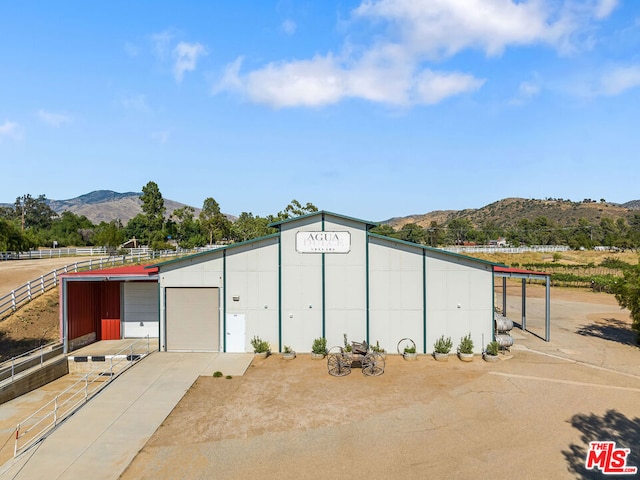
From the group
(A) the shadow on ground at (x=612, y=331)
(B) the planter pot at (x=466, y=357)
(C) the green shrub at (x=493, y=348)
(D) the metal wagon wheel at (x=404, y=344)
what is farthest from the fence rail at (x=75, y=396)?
(A) the shadow on ground at (x=612, y=331)

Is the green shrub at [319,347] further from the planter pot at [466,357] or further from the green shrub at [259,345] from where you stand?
the planter pot at [466,357]

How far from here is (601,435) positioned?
1092 cm

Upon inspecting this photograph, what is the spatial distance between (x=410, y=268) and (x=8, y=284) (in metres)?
30.4

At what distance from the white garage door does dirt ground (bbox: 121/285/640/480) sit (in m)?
3.35

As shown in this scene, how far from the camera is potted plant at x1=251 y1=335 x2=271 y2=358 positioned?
18.8 m

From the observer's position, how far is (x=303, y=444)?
418 inches

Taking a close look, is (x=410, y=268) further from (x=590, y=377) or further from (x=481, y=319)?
(x=590, y=377)

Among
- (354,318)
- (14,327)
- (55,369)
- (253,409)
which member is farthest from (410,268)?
(14,327)

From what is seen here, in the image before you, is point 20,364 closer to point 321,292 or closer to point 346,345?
point 321,292

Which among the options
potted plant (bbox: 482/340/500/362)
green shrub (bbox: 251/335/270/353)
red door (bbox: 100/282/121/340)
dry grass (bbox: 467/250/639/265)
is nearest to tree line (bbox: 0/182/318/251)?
dry grass (bbox: 467/250/639/265)

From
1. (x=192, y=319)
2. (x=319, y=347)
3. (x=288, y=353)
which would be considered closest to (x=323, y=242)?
(x=319, y=347)

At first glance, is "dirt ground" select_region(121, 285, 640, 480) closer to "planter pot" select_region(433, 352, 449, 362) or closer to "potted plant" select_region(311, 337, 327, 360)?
"planter pot" select_region(433, 352, 449, 362)

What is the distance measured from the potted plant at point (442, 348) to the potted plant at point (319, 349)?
5.27m

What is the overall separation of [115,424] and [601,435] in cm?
1419
